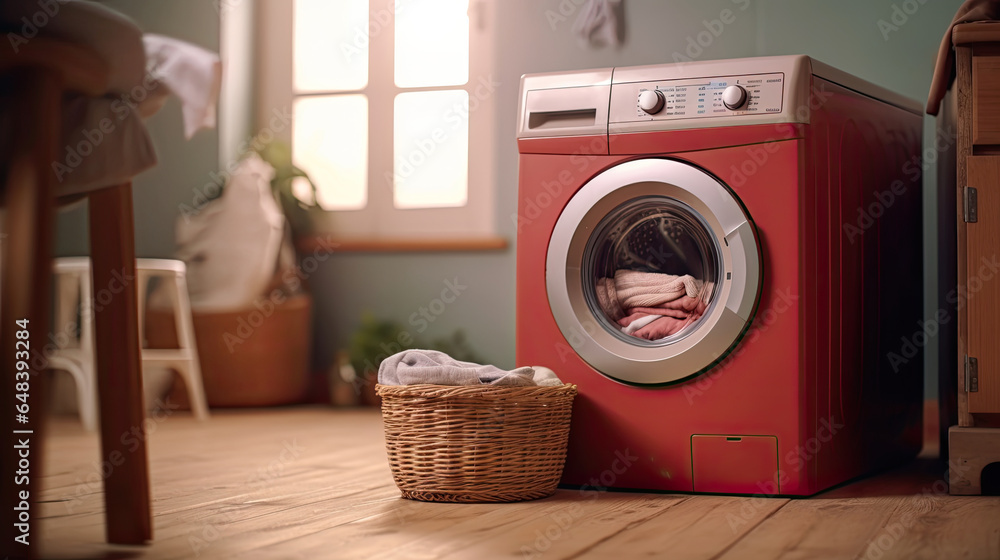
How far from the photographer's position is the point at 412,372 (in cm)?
152

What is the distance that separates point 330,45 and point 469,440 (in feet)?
7.87

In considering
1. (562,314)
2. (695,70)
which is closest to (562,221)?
(562,314)

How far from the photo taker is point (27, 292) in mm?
895

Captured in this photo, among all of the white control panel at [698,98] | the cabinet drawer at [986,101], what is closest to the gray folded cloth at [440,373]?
the white control panel at [698,98]

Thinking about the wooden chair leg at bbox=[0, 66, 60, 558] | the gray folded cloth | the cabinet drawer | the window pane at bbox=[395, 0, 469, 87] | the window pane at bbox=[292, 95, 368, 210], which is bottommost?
the gray folded cloth

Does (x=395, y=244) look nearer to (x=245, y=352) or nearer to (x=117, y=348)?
(x=245, y=352)

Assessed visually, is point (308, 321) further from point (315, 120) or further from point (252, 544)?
point (252, 544)

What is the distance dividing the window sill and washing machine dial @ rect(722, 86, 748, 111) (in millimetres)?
1666

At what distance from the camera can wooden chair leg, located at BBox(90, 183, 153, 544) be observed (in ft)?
3.56

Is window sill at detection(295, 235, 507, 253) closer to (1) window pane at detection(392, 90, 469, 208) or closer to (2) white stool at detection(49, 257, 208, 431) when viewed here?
(1) window pane at detection(392, 90, 469, 208)

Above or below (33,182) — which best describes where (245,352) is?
below

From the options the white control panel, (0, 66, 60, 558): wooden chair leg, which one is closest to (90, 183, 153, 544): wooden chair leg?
(0, 66, 60, 558): wooden chair leg

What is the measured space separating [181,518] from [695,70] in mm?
1128

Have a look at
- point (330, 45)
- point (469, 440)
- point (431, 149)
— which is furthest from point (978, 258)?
point (330, 45)
